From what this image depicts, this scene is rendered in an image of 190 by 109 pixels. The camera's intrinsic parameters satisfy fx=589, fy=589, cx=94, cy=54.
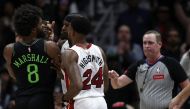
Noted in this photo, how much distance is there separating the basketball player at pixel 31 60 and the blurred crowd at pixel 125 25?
3.61m

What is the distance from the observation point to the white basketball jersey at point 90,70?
6828 mm

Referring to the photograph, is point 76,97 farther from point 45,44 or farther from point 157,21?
point 157,21

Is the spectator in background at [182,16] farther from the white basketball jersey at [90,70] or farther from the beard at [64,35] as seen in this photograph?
the white basketball jersey at [90,70]

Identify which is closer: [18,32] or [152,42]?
[18,32]

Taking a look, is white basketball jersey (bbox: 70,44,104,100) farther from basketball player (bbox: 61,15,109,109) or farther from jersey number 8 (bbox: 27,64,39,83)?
jersey number 8 (bbox: 27,64,39,83)

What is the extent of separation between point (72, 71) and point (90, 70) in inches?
15.2

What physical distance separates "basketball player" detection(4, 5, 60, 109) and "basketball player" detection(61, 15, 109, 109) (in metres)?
0.19

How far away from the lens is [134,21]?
504 inches

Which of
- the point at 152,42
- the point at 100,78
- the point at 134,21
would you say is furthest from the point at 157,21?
the point at 100,78

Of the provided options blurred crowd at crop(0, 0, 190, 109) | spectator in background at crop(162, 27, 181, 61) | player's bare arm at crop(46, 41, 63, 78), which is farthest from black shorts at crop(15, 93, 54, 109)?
spectator in background at crop(162, 27, 181, 61)

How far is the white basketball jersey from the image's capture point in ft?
22.4

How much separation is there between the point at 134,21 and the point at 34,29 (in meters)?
6.23

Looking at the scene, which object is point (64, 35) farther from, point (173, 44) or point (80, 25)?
point (173, 44)

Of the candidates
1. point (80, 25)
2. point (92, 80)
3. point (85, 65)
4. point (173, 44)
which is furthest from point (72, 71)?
point (173, 44)
